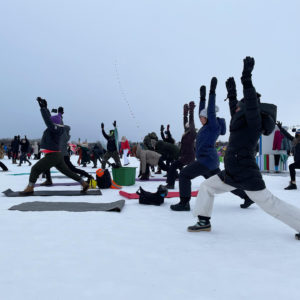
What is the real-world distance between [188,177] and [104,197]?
217 cm

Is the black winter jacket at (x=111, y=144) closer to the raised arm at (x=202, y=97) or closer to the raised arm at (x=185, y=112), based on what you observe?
the raised arm at (x=185, y=112)

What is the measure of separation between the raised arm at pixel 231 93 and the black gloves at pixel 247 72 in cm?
91

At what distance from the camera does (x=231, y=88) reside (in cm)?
412

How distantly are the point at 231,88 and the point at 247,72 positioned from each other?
107 centimetres

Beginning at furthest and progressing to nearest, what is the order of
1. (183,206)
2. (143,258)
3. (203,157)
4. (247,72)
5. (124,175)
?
(124,175) → (183,206) → (203,157) → (247,72) → (143,258)

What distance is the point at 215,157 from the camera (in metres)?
5.00

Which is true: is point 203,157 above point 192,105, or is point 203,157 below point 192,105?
below

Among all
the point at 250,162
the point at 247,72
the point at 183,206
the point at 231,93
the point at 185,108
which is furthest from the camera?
the point at 185,108

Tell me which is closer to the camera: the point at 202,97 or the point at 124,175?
the point at 202,97

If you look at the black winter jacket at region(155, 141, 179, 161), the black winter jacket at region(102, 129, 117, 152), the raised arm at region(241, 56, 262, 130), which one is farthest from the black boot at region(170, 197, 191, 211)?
the black winter jacket at region(102, 129, 117, 152)

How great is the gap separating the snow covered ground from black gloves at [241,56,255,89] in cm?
159

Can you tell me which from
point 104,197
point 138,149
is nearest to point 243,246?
point 104,197

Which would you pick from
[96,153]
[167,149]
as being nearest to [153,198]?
[167,149]

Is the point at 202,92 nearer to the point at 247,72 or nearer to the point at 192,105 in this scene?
the point at 192,105
